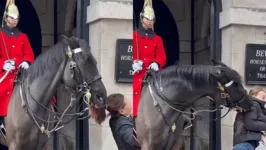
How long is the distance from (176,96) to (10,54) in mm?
2013

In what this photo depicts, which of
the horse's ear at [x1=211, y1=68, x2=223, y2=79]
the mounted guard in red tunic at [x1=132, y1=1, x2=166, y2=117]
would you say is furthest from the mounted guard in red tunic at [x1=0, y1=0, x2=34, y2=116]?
the horse's ear at [x1=211, y1=68, x2=223, y2=79]

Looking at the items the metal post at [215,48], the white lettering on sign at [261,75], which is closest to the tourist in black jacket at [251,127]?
the white lettering on sign at [261,75]

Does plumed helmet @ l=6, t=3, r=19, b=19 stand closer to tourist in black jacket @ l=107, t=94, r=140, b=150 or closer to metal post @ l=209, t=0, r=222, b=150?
tourist in black jacket @ l=107, t=94, r=140, b=150

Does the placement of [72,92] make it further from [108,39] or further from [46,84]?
[108,39]

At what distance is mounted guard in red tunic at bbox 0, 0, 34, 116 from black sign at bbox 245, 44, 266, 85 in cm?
370

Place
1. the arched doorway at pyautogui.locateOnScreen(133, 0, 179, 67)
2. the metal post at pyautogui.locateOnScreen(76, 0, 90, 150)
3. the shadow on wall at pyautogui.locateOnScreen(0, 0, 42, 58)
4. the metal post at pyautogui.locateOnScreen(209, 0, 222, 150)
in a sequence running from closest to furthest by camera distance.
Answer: the metal post at pyautogui.locateOnScreen(76, 0, 90, 150) < the metal post at pyautogui.locateOnScreen(209, 0, 222, 150) < the shadow on wall at pyautogui.locateOnScreen(0, 0, 42, 58) < the arched doorway at pyautogui.locateOnScreen(133, 0, 179, 67)

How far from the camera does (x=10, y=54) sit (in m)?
6.33

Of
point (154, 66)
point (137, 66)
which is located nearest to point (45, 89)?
point (137, 66)

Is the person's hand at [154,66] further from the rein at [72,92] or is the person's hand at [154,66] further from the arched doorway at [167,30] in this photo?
the arched doorway at [167,30]

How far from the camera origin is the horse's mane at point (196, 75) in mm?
5801

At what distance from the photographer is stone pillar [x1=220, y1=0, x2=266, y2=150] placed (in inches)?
336

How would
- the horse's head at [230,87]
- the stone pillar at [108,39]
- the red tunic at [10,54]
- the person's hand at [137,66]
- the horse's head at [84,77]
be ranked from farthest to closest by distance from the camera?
the stone pillar at [108,39] < the person's hand at [137,66] < the red tunic at [10,54] < the horse's head at [230,87] < the horse's head at [84,77]

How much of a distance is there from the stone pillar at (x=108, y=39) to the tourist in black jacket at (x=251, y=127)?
80.5 inches

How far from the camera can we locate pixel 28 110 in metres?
5.77
